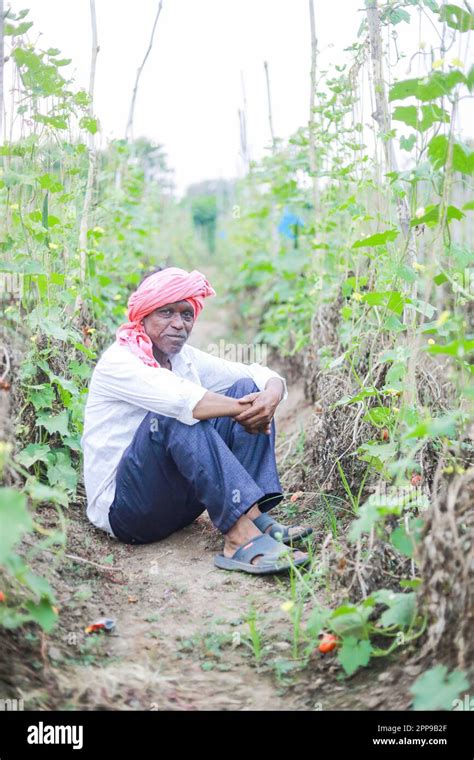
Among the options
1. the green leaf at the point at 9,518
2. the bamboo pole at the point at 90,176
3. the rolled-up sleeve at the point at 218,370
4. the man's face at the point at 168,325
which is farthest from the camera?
the bamboo pole at the point at 90,176

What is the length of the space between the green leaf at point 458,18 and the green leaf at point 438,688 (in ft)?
5.17

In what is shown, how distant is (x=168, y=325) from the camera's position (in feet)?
9.41

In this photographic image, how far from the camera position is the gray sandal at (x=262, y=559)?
258 centimetres

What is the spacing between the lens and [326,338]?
158 inches

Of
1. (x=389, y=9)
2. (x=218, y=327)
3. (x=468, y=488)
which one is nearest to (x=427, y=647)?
(x=468, y=488)

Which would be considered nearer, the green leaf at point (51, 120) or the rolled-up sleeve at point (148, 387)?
the rolled-up sleeve at point (148, 387)

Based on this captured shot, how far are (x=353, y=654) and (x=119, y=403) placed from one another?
126 centimetres

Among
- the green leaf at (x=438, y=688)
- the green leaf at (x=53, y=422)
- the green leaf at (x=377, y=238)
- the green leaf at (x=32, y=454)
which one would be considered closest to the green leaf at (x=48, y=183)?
the green leaf at (x=53, y=422)

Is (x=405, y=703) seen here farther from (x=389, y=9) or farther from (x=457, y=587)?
(x=389, y=9)

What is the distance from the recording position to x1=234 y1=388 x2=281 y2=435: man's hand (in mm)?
2713

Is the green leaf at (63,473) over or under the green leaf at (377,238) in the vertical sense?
under

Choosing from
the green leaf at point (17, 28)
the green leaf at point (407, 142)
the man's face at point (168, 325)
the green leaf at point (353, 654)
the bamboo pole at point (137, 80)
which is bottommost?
the green leaf at point (353, 654)

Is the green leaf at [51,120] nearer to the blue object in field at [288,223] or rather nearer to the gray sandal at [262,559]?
the gray sandal at [262,559]

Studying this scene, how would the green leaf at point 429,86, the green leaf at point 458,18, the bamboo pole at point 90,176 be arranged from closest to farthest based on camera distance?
the green leaf at point 429,86
the green leaf at point 458,18
the bamboo pole at point 90,176
